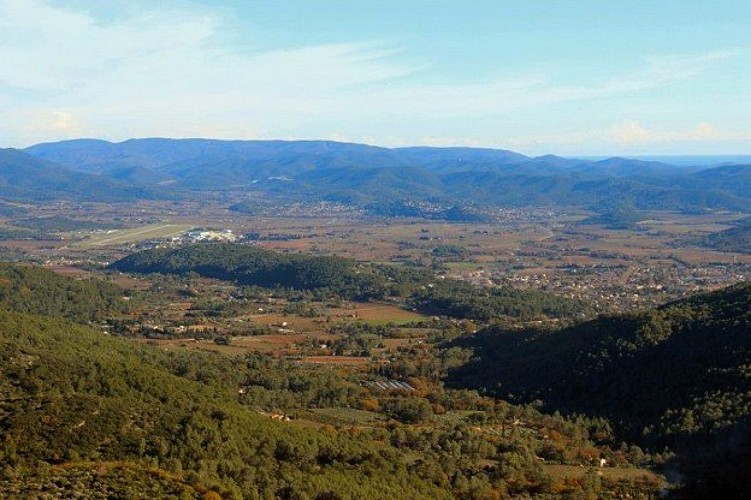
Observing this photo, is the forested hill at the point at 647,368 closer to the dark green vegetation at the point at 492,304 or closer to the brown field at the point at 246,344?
the brown field at the point at 246,344

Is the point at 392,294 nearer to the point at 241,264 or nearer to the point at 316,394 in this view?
the point at 241,264

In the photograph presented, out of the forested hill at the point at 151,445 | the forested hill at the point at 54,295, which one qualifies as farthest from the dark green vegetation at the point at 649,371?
the forested hill at the point at 54,295

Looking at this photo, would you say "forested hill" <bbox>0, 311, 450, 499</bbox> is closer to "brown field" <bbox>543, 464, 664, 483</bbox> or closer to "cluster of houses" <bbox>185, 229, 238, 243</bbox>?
"brown field" <bbox>543, 464, 664, 483</bbox>

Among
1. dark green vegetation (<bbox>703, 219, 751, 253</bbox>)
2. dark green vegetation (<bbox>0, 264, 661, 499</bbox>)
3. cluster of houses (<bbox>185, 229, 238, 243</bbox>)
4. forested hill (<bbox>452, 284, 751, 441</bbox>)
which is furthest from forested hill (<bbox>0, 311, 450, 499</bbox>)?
dark green vegetation (<bbox>703, 219, 751, 253</bbox>)

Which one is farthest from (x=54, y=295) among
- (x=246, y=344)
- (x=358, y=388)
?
(x=358, y=388)

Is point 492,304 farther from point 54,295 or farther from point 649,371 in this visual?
point 54,295
